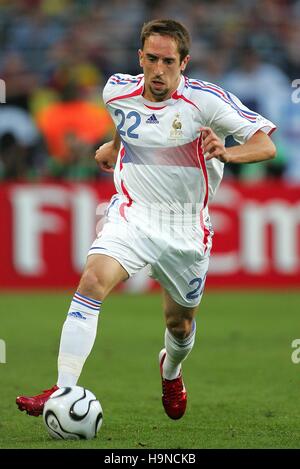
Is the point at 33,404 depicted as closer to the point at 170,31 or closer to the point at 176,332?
the point at 176,332

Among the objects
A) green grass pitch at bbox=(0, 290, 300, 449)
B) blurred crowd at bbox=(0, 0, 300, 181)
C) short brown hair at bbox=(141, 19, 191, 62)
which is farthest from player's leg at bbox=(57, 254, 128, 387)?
blurred crowd at bbox=(0, 0, 300, 181)

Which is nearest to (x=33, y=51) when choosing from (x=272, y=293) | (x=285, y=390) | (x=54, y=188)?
(x=54, y=188)

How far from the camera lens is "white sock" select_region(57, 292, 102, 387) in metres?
6.09

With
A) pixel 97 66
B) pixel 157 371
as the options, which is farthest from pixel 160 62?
pixel 97 66

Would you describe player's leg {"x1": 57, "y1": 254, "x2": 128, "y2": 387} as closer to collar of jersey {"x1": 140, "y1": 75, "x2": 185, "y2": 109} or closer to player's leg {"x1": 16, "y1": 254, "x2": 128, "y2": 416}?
player's leg {"x1": 16, "y1": 254, "x2": 128, "y2": 416}

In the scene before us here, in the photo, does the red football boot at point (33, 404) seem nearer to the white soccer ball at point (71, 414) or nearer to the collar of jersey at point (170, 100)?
the white soccer ball at point (71, 414)

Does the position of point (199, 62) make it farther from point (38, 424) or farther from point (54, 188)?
point (38, 424)

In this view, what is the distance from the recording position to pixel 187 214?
22.5 ft

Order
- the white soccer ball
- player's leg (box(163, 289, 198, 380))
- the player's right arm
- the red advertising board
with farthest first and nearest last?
the red advertising board < the player's right arm < player's leg (box(163, 289, 198, 380)) < the white soccer ball

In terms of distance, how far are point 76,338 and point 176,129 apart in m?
1.45

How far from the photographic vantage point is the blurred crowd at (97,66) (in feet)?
51.9

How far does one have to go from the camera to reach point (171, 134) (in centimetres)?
669

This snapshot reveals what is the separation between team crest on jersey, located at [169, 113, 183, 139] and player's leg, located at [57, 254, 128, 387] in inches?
39.0

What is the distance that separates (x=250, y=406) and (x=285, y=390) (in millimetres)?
799
